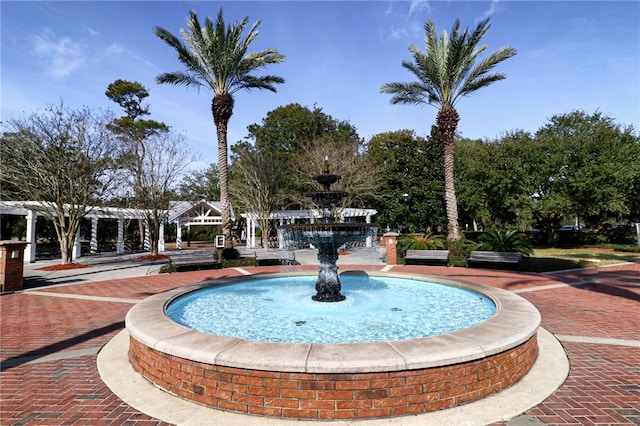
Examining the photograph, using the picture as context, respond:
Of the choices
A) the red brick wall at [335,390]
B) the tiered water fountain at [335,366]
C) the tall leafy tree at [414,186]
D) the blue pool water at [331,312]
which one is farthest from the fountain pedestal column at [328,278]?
the tall leafy tree at [414,186]

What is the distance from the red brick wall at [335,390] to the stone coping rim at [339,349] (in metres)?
0.10

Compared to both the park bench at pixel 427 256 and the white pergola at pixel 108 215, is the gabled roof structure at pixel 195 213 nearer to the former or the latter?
the white pergola at pixel 108 215

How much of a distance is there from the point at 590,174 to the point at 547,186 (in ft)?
11.6

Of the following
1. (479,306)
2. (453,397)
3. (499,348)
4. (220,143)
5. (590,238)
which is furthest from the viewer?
(590,238)

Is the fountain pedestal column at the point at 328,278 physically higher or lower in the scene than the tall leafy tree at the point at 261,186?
lower

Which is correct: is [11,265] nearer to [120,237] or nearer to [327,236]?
[327,236]

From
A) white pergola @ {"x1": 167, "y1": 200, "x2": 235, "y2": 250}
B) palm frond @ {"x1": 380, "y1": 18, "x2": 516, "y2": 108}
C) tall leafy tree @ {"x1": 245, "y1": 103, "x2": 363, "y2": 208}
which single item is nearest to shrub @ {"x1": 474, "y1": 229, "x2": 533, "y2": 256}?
palm frond @ {"x1": 380, "y1": 18, "x2": 516, "y2": 108}

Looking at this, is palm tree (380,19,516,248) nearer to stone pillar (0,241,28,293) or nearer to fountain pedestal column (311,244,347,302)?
fountain pedestal column (311,244,347,302)

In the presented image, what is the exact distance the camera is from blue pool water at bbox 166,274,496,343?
5500 mm

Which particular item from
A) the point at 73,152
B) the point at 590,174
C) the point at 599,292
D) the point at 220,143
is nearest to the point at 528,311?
the point at 599,292

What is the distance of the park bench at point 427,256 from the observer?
50.9 ft

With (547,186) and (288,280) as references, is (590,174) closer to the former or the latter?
(547,186)

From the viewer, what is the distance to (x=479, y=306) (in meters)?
7.05

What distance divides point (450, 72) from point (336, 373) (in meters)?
19.6
